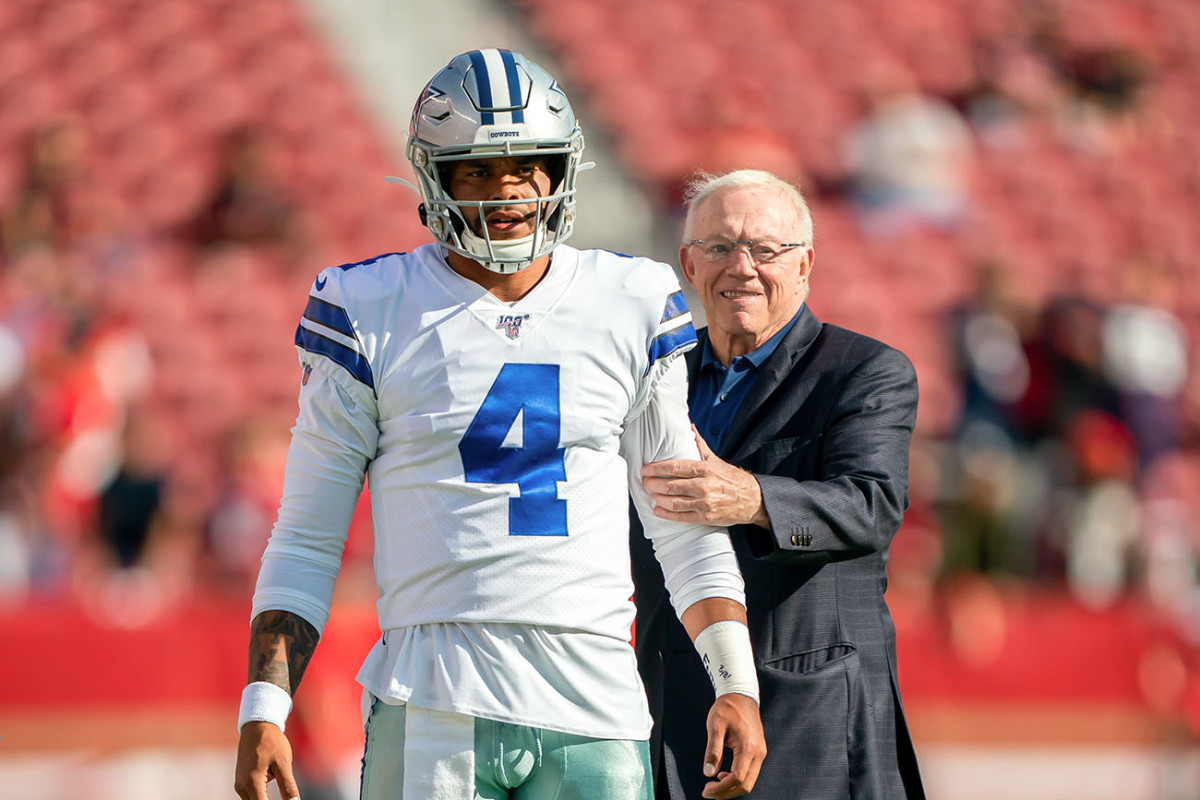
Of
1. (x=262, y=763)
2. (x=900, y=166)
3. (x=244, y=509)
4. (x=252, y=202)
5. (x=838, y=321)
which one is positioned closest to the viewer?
(x=262, y=763)

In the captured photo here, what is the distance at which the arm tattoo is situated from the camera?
86.8 inches

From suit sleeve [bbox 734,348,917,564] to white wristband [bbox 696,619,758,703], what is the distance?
1.11 feet

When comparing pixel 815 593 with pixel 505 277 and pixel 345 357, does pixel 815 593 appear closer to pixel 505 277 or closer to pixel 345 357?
pixel 505 277

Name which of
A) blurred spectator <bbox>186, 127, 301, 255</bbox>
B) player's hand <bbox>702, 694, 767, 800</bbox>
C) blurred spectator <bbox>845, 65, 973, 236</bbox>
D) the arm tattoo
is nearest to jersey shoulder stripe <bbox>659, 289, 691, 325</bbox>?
player's hand <bbox>702, 694, 767, 800</bbox>

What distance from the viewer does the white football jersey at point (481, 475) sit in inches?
84.9

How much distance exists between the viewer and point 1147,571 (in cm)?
684

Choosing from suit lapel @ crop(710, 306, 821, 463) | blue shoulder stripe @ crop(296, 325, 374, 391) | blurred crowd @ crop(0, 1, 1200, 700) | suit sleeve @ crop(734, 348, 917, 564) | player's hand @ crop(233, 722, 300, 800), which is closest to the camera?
player's hand @ crop(233, 722, 300, 800)

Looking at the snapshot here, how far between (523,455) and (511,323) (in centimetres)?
21

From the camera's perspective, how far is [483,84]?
2.35 m

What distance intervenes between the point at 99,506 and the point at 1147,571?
4.50m

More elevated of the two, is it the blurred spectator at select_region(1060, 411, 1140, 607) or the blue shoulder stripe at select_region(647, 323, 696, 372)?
the blue shoulder stripe at select_region(647, 323, 696, 372)

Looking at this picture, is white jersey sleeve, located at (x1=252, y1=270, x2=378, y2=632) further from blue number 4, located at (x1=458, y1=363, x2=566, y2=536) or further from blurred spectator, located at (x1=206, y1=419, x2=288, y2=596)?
blurred spectator, located at (x1=206, y1=419, x2=288, y2=596)

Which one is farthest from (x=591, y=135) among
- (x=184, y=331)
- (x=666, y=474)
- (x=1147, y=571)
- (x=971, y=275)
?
(x=666, y=474)

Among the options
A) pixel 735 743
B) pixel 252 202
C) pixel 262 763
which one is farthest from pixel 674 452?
pixel 252 202
